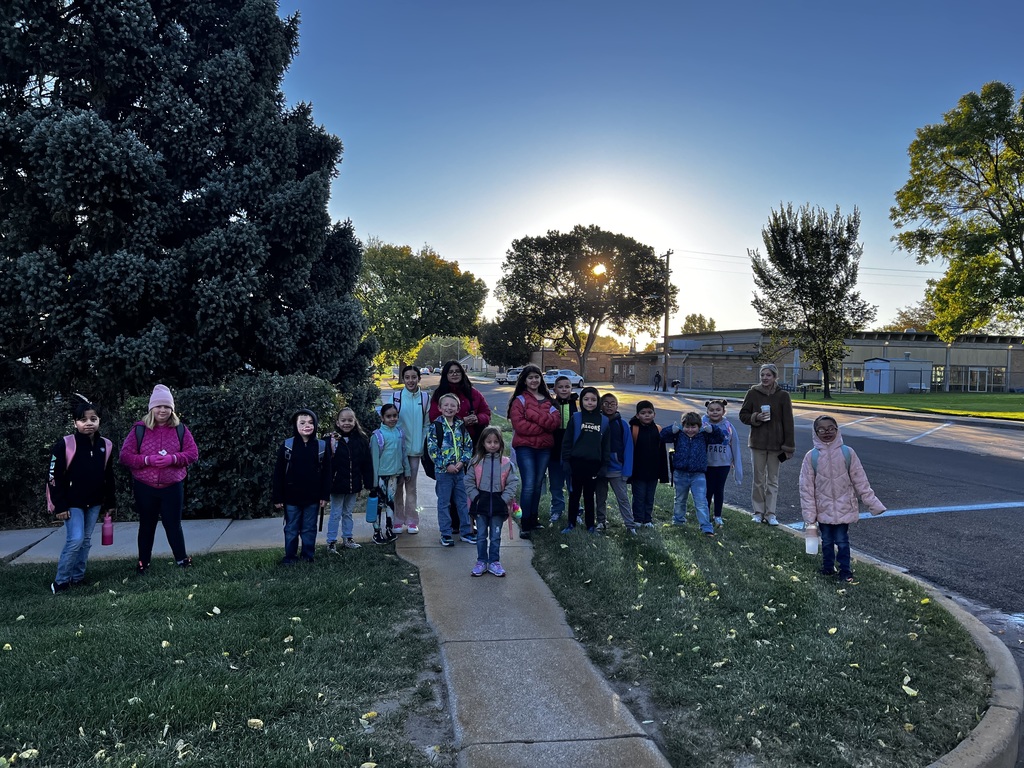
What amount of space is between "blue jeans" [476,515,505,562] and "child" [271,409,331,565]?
142cm

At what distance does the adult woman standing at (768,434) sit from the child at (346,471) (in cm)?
397

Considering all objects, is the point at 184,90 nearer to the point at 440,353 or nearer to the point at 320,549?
the point at 320,549

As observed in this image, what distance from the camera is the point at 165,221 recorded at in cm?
858

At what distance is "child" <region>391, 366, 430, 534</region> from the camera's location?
6539 millimetres

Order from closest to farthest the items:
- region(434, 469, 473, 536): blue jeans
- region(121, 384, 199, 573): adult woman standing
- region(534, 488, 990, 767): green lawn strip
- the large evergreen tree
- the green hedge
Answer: region(534, 488, 990, 767): green lawn strip, region(121, 384, 199, 573): adult woman standing, region(434, 469, 473, 536): blue jeans, the green hedge, the large evergreen tree

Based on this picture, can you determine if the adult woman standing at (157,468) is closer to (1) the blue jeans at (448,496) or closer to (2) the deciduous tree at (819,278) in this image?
(1) the blue jeans at (448,496)

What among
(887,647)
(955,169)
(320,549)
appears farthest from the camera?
(955,169)

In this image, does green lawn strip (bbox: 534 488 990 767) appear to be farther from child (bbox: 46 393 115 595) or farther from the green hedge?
child (bbox: 46 393 115 595)

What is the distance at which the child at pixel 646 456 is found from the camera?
268 inches

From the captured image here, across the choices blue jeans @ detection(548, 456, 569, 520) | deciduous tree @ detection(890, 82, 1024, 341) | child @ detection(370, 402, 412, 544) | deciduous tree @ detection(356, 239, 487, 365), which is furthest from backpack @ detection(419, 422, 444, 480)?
deciduous tree @ detection(890, 82, 1024, 341)

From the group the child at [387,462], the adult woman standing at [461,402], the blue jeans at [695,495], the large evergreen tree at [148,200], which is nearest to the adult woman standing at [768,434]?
the blue jeans at [695,495]

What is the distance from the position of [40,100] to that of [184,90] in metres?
1.73

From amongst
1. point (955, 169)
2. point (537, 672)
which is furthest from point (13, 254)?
point (955, 169)

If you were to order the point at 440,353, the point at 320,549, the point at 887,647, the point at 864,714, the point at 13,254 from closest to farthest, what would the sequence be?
1. the point at 864,714
2. the point at 887,647
3. the point at 320,549
4. the point at 13,254
5. the point at 440,353
